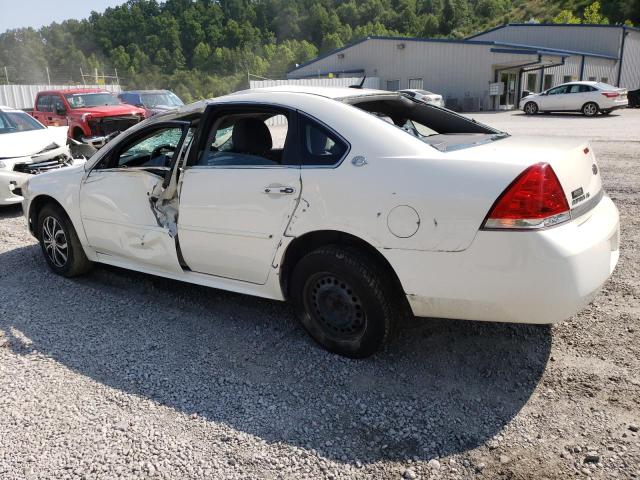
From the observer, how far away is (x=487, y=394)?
9.91 ft

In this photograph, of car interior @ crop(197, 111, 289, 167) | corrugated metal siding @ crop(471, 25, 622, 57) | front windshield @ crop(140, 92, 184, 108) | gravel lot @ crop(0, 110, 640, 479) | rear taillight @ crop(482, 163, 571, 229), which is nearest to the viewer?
gravel lot @ crop(0, 110, 640, 479)

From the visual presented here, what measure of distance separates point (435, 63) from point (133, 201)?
113ft

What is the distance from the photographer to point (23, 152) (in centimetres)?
800

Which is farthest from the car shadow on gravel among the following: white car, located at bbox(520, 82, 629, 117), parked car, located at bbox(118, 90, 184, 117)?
white car, located at bbox(520, 82, 629, 117)

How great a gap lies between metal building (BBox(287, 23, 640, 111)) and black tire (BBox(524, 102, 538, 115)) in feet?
17.9

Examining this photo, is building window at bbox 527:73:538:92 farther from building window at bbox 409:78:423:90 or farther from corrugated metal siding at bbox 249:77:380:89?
corrugated metal siding at bbox 249:77:380:89

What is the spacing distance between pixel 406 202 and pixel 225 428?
60.0 inches

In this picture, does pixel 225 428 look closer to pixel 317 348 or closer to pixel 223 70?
pixel 317 348

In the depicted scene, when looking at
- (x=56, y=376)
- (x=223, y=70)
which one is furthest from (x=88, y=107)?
(x=223, y=70)

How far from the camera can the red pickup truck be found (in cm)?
1379

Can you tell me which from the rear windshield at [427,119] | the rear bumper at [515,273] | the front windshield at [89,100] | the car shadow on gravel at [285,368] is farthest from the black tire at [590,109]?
the rear bumper at [515,273]

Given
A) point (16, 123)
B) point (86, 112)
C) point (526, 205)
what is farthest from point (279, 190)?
point (86, 112)

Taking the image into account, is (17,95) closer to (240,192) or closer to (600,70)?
(240,192)

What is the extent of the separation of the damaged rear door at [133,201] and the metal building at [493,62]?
31061 millimetres
